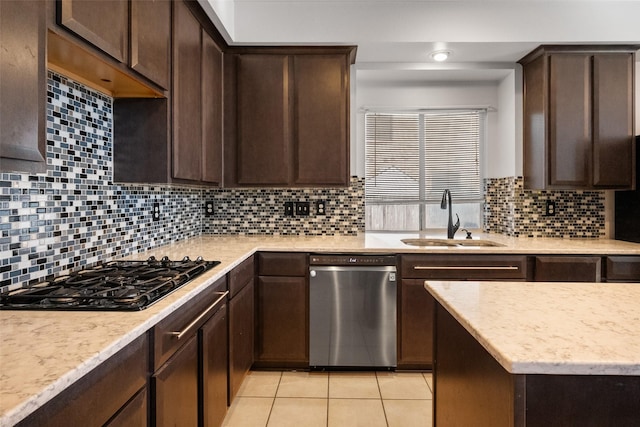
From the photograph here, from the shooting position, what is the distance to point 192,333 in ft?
5.15

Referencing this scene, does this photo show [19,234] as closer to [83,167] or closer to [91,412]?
[83,167]

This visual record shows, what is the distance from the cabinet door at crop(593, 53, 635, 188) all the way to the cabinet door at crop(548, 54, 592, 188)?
2.6 inches

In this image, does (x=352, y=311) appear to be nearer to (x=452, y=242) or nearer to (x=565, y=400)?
(x=452, y=242)

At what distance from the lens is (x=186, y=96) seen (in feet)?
7.53

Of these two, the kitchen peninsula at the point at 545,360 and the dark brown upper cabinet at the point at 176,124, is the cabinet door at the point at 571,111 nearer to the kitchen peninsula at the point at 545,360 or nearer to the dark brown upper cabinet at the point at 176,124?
the kitchen peninsula at the point at 545,360

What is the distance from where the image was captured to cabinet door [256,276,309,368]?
274 centimetres

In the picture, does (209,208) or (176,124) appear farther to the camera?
(209,208)

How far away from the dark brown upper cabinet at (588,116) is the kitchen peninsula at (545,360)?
76.0 inches

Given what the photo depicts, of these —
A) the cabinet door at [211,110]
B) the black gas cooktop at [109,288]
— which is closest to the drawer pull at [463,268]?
the black gas cooktop at [109,288]

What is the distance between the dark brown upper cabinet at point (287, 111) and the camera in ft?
9.90

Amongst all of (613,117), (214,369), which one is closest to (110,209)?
(214,369)

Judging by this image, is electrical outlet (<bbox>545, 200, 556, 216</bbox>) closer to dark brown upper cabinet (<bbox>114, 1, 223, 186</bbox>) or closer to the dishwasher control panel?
the dishwasher control panel

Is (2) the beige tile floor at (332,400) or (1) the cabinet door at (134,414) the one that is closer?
(1) the cabinet door at (134,414)

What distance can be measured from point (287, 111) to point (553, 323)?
7.84ft
